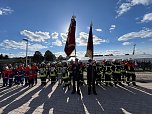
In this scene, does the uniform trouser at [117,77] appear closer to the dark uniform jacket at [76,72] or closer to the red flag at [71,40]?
the red flag at [71,40]

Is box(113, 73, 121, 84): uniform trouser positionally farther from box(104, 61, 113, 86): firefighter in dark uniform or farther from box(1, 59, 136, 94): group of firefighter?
box(104, 61, 113, 86): firefighter in dark uniform

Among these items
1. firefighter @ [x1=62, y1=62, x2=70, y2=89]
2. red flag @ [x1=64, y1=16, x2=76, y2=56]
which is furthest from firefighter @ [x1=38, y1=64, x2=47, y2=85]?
red flag @ [x1=64, y1=16, x2=76, y2=56]

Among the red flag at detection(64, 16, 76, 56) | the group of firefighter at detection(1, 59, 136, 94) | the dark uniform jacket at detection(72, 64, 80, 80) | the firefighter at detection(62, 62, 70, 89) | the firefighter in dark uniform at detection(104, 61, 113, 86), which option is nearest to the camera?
the dark uniform jacket at detection(72, 64, 80, 80)

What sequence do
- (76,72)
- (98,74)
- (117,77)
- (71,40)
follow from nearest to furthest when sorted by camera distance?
(76,72) < (71,40) < (117,77) < (98,74)

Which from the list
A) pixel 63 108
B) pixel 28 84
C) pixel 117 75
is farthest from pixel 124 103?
pixel 28 84

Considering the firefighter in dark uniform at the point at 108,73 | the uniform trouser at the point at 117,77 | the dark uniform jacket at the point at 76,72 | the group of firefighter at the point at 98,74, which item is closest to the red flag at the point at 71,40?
the group of firefighter at the point at 98,74

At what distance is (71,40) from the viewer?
1483cm

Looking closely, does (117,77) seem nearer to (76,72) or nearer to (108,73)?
(108,73)

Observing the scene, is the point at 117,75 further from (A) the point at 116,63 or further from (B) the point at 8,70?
(B) the point at 8,70

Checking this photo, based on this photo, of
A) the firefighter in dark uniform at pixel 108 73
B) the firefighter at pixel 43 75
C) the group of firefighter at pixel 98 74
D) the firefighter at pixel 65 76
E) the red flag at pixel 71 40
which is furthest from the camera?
the firefighter at pixel 43 75

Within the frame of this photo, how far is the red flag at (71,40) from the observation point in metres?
14.8

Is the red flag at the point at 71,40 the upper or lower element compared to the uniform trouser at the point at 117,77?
upper

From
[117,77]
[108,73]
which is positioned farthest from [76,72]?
[117,77]

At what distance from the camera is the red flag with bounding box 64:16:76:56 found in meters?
14.8
